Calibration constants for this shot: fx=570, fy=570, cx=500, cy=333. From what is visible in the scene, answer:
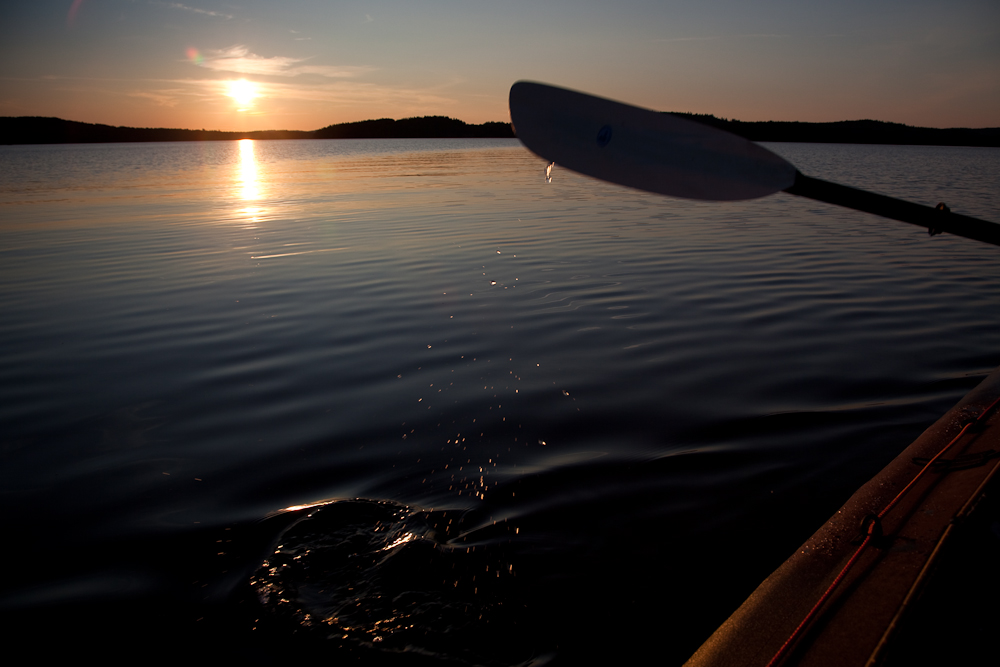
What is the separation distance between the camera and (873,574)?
2242mm

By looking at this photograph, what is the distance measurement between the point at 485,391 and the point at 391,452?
130 cm

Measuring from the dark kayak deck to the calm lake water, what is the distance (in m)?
0.51

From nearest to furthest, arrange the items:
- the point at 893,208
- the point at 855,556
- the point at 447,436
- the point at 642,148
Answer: the point at 855,556 < the point at 893,208 < the point at 642,148 < the point at 447,436

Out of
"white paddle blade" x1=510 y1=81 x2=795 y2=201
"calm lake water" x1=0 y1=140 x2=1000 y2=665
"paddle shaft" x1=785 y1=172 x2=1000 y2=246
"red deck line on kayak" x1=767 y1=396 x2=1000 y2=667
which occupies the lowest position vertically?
"calm lake water" x1=0 y1=140 x2=1000 y2=665

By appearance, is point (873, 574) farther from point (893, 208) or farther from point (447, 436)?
point (447, 436)

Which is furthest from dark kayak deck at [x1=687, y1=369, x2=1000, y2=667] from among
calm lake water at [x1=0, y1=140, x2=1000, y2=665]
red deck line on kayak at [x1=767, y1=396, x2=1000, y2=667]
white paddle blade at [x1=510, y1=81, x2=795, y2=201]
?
white paddle blade at [x1=510, y1=81, x2=795, y2=201]

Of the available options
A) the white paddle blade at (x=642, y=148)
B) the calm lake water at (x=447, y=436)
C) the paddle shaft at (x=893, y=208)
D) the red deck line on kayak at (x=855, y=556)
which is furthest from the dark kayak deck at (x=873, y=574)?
the white paddle blade at (x=642, y=148)

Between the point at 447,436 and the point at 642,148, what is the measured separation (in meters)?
2.54

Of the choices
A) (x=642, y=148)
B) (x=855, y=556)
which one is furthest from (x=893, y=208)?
(x=855, y=556)

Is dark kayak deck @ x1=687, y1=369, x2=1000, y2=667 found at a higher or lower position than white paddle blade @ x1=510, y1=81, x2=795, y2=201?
lower

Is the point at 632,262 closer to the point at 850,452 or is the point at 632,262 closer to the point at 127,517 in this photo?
the point at 850,452

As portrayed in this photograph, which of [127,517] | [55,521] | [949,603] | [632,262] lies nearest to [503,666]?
[949,603]

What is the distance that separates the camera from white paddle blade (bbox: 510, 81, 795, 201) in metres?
3.16

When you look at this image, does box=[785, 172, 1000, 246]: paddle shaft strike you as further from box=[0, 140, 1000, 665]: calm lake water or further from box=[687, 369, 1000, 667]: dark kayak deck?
box=[0, 140, 1000, 665]: calm lake water
